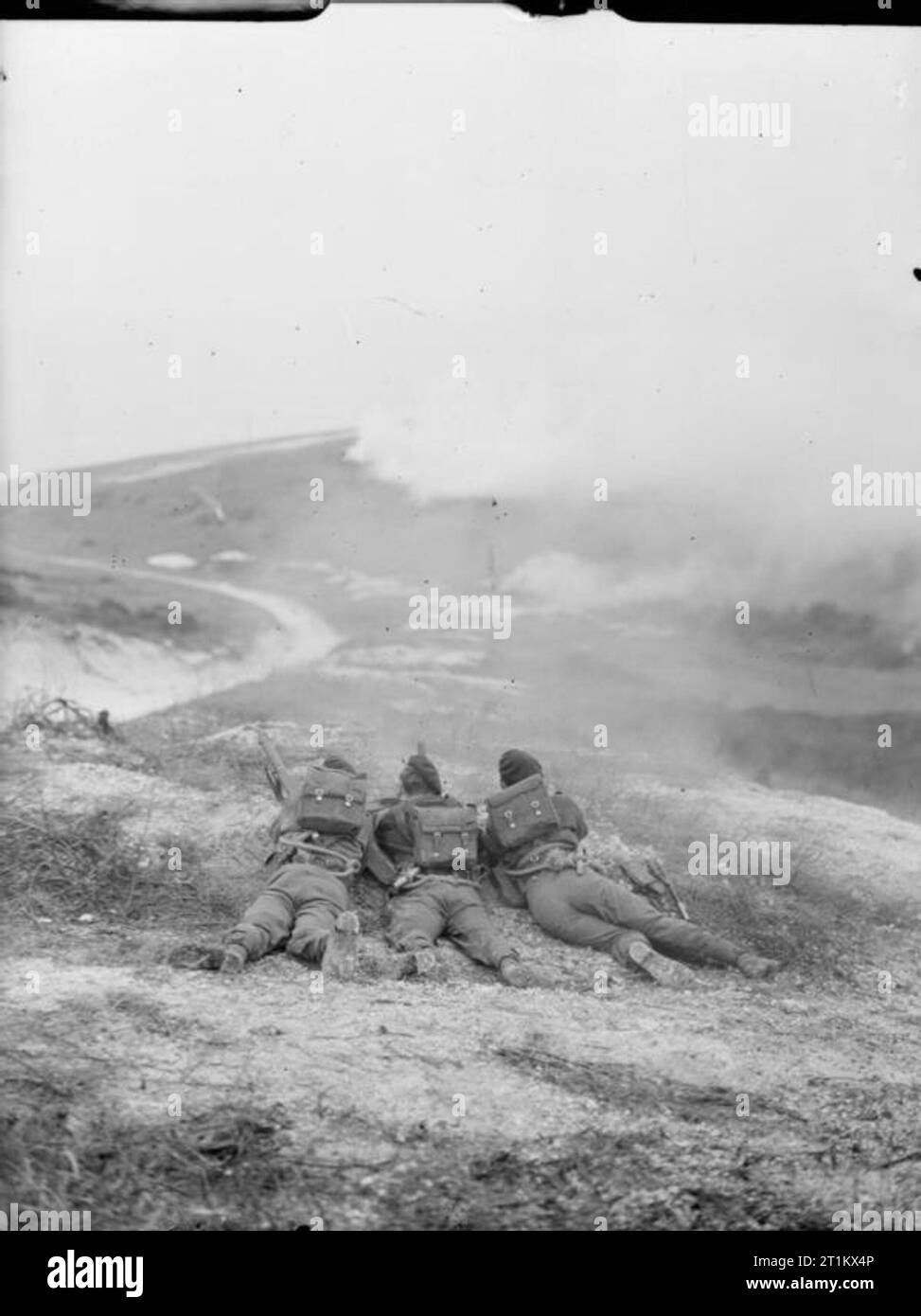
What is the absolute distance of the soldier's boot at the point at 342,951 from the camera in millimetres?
8445

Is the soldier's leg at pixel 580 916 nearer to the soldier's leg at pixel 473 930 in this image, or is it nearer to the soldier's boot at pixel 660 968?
the soldier's boot at pixel 660 968

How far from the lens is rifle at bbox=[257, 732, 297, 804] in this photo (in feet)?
30.2

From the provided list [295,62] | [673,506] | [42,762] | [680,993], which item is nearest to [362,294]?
[295,62]

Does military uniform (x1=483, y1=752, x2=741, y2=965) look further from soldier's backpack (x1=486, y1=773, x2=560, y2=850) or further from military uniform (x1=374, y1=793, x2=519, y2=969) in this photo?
military uniform (x1=374, y1=793, x2=519, y2=969)

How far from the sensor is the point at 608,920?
29.3 ft

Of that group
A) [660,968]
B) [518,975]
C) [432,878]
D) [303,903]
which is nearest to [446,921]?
[432,878]

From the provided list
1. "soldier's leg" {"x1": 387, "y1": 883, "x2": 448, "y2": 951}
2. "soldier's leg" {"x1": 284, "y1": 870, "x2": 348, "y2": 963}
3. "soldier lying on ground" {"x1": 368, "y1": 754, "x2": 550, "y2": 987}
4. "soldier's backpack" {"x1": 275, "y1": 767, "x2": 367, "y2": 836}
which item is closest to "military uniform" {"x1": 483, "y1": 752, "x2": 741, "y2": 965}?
"soldier lying on ground" {"x1": 368, "y1": 754, "x2": 550, "y2": 987}

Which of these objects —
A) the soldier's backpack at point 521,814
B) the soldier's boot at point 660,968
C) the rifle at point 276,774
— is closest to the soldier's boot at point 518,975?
the soldier's boot at point 660,968

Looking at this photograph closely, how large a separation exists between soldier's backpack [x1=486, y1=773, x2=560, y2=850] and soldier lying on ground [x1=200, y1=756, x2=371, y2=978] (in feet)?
2.16

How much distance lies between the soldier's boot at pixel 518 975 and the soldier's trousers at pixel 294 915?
86 centimetres

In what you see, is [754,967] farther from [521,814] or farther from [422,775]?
[422,775]

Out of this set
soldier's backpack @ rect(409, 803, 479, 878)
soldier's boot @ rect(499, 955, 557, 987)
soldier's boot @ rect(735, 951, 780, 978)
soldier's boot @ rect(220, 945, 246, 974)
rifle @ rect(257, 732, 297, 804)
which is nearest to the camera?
soldier's boot @ rect(220, 945, 246, 974)

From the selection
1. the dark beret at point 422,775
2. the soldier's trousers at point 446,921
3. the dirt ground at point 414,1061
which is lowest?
the dirt ground at point 414,1061

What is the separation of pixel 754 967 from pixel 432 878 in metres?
1.67
